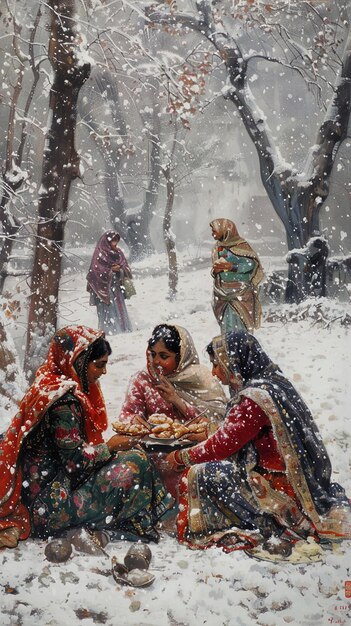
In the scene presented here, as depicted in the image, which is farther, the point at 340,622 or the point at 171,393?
the point at 171,393

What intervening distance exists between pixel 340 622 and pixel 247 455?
0.99 m

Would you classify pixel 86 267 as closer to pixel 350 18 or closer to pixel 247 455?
pixel 247 455

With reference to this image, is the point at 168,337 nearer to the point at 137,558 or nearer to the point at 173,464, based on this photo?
the point at 173,464

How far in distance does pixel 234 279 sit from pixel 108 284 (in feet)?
2.68

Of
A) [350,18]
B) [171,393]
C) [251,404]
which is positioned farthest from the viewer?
[350,18]

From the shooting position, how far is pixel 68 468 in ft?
10.8

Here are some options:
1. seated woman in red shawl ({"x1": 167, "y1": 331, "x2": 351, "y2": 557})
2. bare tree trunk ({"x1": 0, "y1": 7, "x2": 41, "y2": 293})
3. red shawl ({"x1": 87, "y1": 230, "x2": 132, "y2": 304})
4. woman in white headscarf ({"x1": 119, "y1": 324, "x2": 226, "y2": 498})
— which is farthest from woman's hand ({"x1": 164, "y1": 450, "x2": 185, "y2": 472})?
bare tree trunk ({"x1": 0, "y1": 7, "x2": 41, "y2": 293})

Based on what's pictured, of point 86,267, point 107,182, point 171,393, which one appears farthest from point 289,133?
point 171,393

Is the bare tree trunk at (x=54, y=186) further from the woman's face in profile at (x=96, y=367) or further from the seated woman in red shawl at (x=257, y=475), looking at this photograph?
the seated woman in red shawl at (x=257, y=475)

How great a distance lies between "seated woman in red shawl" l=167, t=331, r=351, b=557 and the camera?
10.8 feet

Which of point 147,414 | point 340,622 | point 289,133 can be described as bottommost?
point 340,622

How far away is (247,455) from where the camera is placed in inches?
132

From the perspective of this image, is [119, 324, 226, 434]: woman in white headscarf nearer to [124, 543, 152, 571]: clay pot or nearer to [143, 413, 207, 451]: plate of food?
[143, 413, 207, 451]: plate of food

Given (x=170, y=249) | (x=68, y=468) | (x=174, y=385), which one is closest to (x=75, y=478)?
(x=68, y=468)
